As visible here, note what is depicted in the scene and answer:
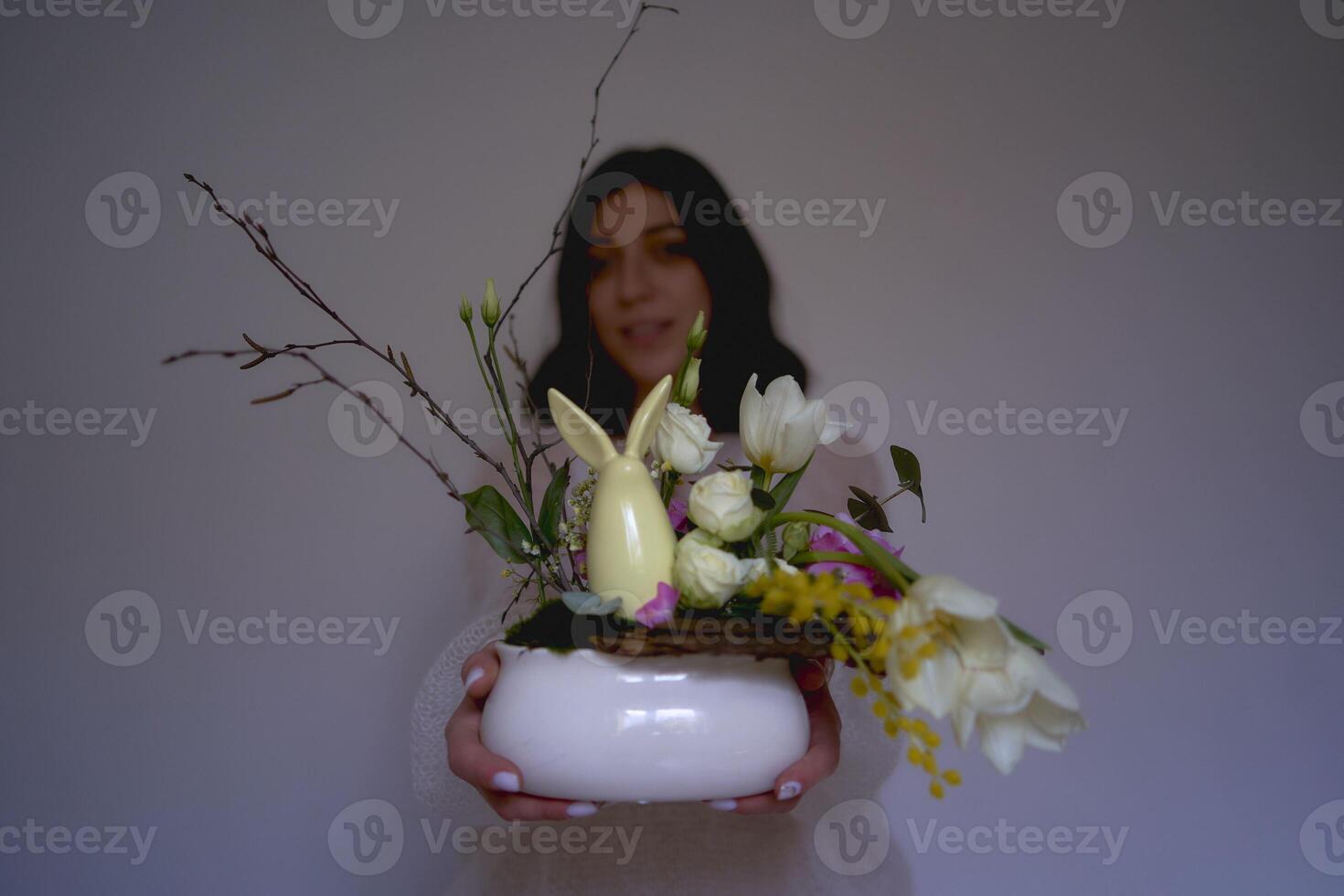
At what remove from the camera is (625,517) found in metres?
0.66

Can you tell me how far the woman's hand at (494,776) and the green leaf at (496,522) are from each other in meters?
0.08

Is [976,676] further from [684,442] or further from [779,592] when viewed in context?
[684,442]

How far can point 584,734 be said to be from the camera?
2.05ft

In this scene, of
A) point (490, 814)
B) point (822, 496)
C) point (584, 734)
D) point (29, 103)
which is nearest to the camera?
point (584, 734)

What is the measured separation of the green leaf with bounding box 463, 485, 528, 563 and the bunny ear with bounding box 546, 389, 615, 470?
9 centimetres

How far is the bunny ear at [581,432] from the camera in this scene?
688mm

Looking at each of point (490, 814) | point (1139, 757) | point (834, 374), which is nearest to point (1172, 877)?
point (1139, 757)

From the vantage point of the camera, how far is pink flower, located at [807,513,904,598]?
665 mm

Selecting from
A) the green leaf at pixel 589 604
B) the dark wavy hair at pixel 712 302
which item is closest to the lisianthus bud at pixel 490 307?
the green leaf at pixel 589 604

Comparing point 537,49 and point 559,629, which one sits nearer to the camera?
point 559,629

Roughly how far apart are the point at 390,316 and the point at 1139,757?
1253 millimetres

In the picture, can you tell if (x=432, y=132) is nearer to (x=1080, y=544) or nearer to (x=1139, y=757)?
(x=1080, y=544)

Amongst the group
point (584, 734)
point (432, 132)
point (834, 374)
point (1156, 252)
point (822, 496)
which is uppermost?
point (432, 132)

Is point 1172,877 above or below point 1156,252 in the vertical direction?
below
